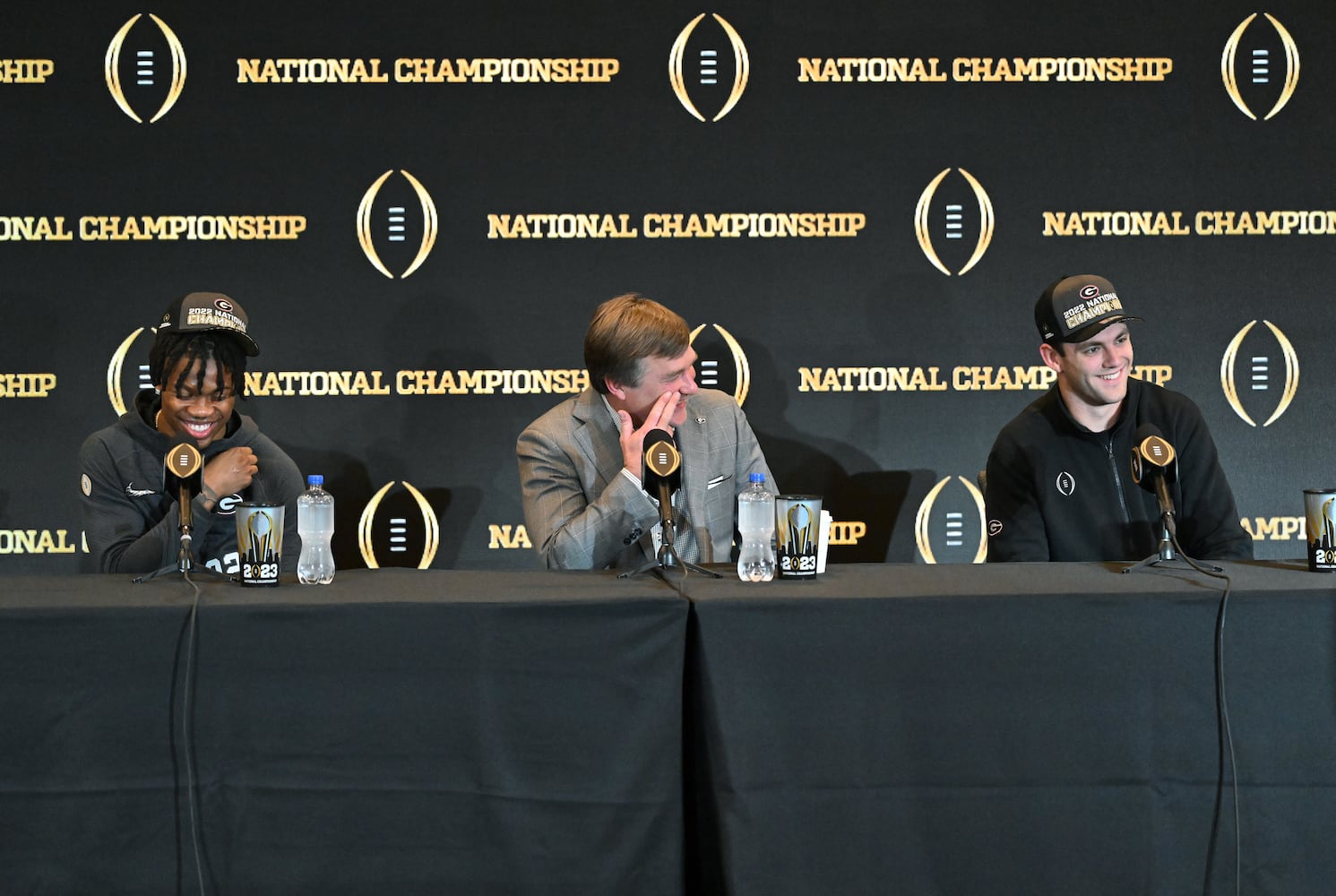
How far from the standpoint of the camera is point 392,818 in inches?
70.2

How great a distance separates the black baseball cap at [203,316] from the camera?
2557mm

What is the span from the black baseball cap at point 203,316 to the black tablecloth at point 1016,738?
4.50 ft

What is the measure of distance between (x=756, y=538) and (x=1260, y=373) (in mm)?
2216

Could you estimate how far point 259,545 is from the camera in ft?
6.41

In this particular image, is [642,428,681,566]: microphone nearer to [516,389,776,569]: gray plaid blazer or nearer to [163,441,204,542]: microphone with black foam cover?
[516,389,776,569]: gray plaid blazer

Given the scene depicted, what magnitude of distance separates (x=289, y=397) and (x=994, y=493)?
77.3 inches

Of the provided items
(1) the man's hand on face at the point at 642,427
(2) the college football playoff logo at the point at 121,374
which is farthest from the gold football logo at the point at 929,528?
(2) the college football playoff logo at the point at 121,374

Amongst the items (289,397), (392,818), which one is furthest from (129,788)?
(289,397)

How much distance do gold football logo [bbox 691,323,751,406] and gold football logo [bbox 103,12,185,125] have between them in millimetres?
1615

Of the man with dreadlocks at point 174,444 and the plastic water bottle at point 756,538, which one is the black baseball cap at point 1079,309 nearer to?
the plastic water bottle at point 756,538

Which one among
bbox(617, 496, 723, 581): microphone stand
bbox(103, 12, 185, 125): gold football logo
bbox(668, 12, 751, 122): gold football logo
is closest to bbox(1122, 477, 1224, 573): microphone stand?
bbox(617, 496, 723, 581): microphone stand

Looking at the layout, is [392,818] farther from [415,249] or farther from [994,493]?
[415,249]

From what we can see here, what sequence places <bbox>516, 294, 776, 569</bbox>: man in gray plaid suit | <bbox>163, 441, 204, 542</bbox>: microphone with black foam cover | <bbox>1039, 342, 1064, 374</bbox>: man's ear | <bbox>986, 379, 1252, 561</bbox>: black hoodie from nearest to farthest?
<bbox>163, 441, 204, 542</bbox>: microphone with black foam cover, <bbox>516, 294, 776, 569</bbox>: man in gray plaid suit, <bbox>986, 379, 1252, 561</bbox>: black hoodie, <bbox>1039, 342, 1064, 374</bbox>: man's ear

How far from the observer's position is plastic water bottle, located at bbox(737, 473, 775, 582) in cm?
203
